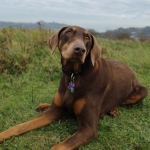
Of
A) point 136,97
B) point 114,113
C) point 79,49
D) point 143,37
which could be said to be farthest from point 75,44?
point 143,37

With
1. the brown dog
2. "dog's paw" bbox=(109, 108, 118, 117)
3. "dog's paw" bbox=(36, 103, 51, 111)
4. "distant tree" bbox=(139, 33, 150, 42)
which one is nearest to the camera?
the brown dog

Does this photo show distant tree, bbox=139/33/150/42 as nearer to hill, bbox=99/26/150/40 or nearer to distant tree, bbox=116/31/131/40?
hill, bbox=99/26/150/40

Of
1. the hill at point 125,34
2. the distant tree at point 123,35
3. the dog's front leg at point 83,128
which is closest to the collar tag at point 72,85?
the dog's front leg at point 83,128

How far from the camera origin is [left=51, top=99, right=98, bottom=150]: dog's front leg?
3104 millimetres

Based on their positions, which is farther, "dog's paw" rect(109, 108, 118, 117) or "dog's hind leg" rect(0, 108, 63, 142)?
"dog's paw" rect(109, 108, 118, 117)

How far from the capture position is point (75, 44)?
3154 mm

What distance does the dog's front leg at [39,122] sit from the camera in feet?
11.1

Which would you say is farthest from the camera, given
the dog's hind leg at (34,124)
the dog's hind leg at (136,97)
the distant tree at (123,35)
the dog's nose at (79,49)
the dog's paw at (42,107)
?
the distant tree at (123,35)

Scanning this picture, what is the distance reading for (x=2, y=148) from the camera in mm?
3215

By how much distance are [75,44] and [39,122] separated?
3.99ft

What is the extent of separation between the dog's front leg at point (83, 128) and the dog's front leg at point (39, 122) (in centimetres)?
40

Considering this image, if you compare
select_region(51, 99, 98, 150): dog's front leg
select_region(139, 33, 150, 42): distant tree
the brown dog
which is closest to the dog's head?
the brown dog

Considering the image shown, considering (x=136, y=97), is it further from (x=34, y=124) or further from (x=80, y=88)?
(x=34, y=124)

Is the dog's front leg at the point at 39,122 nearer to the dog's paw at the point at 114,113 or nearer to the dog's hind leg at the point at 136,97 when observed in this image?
the dog's paw at the point at 114,113
